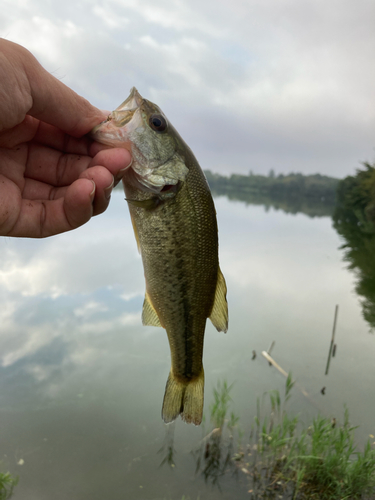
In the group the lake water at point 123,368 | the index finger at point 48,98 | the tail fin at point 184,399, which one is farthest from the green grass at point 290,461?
the index finger at point 48,98

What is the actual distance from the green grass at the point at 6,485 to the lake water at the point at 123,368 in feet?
0.50

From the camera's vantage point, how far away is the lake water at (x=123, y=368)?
599 centimetres

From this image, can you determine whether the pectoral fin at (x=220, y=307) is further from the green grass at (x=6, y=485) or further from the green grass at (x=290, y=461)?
the green grass at (x=6, y=485)

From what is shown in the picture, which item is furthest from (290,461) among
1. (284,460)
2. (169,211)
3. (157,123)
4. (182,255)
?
(157,123)

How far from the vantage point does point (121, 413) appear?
24.2 feet

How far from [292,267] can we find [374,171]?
108 ft

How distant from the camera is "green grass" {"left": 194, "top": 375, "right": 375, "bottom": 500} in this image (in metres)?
4.89

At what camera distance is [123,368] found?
8945 millimetres

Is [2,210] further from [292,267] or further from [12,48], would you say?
[292,267]

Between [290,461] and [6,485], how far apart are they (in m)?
4.67

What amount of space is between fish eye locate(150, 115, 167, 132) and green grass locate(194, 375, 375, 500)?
498cm

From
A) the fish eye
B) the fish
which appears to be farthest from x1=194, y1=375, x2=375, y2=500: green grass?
the fish eye

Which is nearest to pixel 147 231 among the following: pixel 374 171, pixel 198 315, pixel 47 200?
pixel 198 315

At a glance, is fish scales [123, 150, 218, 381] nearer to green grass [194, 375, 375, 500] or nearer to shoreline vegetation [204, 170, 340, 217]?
green grass [194, 375, 375, 500]
